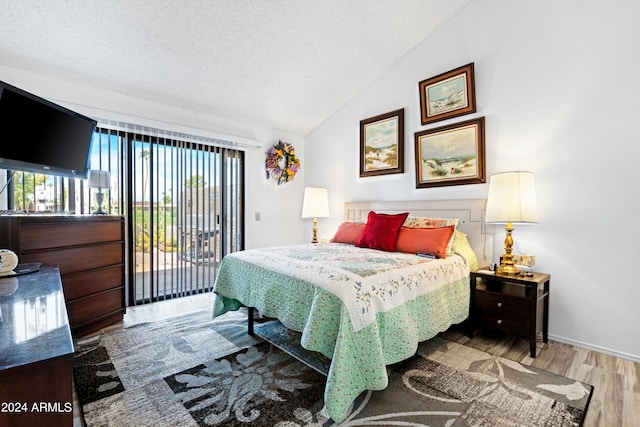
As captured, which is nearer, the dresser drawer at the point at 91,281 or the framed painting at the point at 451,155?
the dresser drawer at the point at 91,281

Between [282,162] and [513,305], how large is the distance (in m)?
3.45

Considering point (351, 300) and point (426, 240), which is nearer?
point (351, 300)

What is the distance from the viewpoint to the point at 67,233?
2486mm

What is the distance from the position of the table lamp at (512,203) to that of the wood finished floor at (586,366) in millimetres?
616

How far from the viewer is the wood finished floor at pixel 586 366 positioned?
5.45ft

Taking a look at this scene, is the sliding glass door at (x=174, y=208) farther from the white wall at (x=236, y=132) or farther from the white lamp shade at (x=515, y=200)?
the white lamp shade at (x=515, y=200)

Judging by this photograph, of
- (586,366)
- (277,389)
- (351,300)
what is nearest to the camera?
(351,300)

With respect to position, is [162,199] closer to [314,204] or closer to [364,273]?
[314,204]

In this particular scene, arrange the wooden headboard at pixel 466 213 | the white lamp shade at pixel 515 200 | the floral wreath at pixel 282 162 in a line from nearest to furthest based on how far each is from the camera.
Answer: the white lamp shade at pixel 515 200
the wooden headboard at pixel 466 213
the floral wreath at pixel 282 162

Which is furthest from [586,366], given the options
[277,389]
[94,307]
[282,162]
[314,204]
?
[282,162]

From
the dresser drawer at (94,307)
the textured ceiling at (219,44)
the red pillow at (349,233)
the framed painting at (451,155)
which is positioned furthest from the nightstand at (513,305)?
the dresser drawer at (94,307)

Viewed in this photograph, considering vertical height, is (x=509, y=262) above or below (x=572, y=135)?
below

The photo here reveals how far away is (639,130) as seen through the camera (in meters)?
2.24

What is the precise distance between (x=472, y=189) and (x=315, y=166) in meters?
2.45
